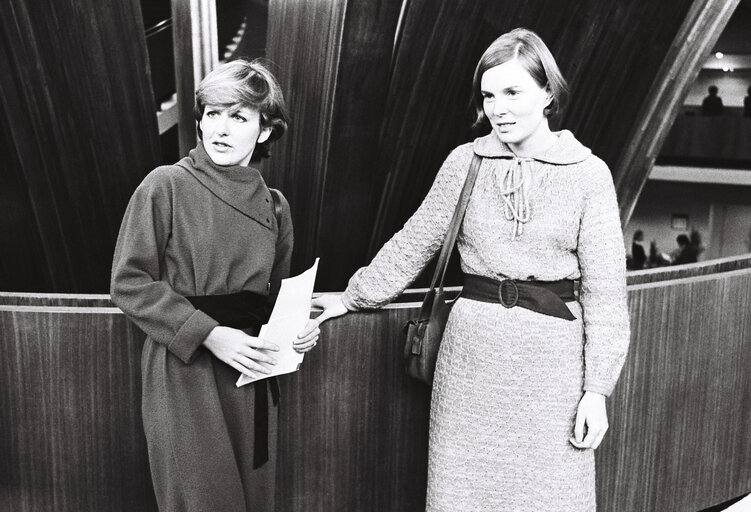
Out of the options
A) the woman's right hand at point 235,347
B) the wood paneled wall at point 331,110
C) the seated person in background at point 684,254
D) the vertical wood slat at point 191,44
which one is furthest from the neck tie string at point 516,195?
the seated person in background at point 684,254

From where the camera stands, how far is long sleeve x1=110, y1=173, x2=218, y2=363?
191 centimetres

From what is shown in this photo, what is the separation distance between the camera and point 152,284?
1.91 meters

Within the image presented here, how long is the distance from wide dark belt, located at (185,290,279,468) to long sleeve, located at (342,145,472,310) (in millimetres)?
387

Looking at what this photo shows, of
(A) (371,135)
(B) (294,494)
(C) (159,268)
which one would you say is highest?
(C) (159,268)

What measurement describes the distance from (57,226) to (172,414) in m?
2.47

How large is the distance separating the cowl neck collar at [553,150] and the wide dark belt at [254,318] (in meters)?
0.69

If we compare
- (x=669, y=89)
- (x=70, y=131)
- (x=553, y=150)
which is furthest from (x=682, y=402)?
(x=70, y=131)

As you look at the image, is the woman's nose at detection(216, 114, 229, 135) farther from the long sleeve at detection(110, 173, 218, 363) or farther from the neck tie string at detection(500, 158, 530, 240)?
the neck tie string at detection(500, 158, 530, 240)

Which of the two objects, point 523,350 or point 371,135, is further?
point 371,135

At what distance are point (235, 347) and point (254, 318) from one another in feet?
0.41

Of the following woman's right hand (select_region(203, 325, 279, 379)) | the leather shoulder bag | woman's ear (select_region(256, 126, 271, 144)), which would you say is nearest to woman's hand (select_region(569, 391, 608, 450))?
the leather shoulder bag

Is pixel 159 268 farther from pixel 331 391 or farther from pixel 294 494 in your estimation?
pixel 294 494

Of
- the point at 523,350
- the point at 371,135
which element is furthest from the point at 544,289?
the point at 371,135

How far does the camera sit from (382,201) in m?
4.27
